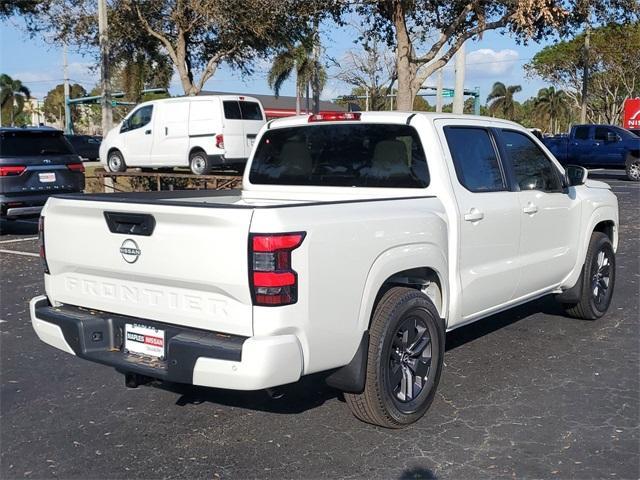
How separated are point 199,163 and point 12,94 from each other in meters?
70.7

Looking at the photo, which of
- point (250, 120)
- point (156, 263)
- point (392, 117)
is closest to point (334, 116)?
point (392, 117)

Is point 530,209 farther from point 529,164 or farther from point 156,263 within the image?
point 156,263

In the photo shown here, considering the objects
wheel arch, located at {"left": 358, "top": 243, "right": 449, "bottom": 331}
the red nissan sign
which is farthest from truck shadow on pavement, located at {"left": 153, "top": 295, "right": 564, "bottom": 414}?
the red nissan sign

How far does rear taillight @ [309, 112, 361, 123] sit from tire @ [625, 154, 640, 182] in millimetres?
22163

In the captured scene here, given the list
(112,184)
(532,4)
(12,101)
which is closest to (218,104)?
(112,184)

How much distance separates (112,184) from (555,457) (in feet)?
52.3

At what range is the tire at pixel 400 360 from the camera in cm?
395

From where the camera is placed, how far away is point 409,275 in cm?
434

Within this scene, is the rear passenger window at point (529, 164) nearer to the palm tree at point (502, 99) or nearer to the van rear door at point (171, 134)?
the van rear door at point (171, 134)

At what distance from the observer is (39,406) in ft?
15.3

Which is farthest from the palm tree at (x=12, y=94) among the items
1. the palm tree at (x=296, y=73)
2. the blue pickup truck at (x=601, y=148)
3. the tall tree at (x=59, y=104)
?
the blue pickup truck at (x=601, y=148)

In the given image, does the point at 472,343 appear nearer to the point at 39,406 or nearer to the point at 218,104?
the point at 39,406

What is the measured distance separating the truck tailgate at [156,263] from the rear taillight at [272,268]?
0.04 metres

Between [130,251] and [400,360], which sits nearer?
[130,251]
